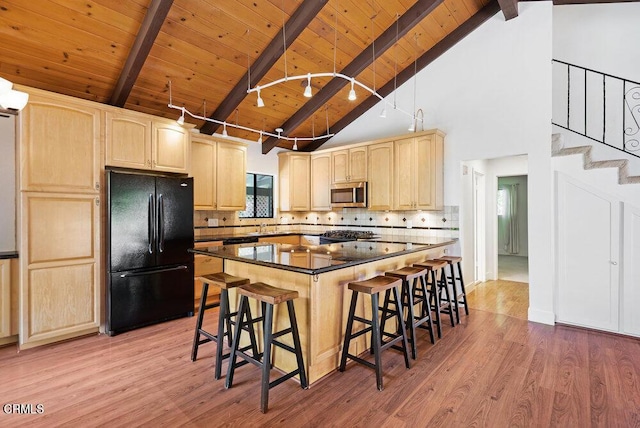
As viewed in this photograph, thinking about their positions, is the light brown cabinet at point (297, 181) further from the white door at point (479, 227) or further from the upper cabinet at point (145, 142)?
the white door at point (479, 227)

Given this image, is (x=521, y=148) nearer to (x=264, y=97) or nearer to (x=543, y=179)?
(x=543, y=179)

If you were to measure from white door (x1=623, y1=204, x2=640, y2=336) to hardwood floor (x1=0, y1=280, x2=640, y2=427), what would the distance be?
0.74 feet

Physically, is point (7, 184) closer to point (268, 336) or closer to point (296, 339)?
point (268, 336)

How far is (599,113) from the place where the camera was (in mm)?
4137

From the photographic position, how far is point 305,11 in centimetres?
336

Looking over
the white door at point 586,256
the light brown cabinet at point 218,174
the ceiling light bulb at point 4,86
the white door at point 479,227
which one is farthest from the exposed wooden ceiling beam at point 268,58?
the white door at point 479,227

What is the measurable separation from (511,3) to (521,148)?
177cm

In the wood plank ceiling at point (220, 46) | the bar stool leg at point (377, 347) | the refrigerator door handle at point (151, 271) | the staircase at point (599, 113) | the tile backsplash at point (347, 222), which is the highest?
the wood plank ceiling at point (220, 46)

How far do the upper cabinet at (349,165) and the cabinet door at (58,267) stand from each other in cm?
354

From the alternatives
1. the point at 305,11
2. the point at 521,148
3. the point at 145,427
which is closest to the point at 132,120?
the point at 305,11

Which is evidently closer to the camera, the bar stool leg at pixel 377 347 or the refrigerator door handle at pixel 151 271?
the bar stool leg at pixel 377 347

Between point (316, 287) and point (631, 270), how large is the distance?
3350 mm

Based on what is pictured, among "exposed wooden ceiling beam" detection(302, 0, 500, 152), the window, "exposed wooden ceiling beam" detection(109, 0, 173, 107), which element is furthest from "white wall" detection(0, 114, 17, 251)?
"exposed wooden ceiling beam" detection(302, 0, 500, 152)

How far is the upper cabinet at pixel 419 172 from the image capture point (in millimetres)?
4586
